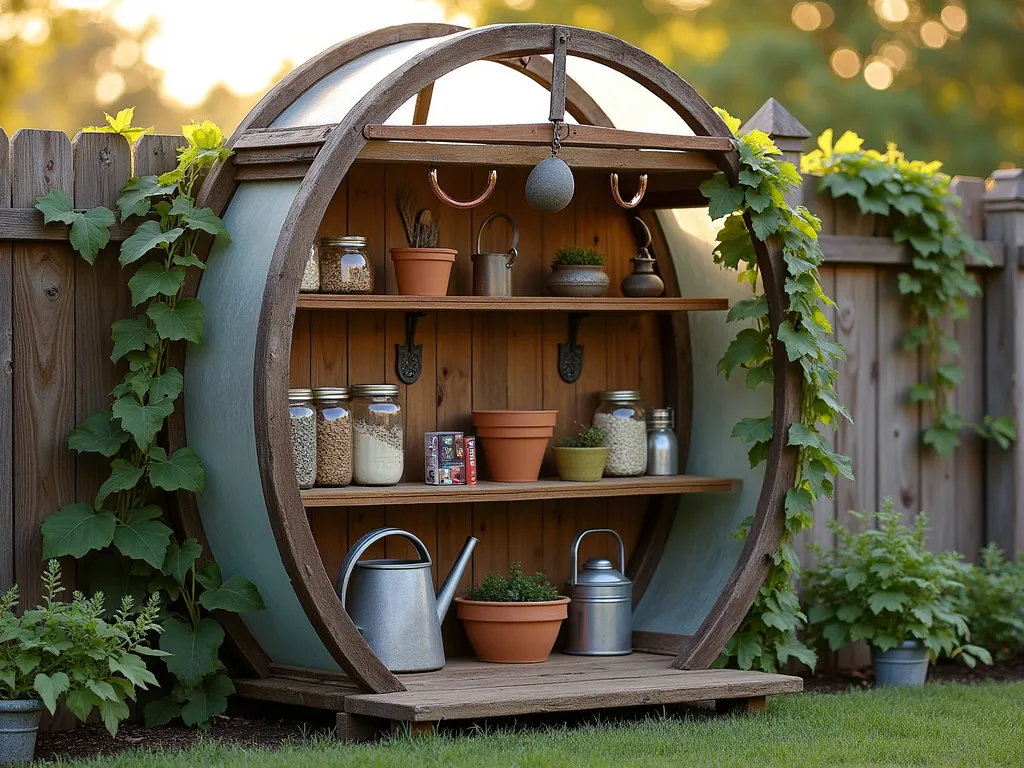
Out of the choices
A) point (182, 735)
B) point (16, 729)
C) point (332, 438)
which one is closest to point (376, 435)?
point (332, 438)

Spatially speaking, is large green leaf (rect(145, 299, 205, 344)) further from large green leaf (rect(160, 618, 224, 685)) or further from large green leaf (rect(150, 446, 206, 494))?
large green leaf (rect(160, 618, 224, 685))

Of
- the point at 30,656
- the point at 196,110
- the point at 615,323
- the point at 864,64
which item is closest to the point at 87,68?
the point at 196,110

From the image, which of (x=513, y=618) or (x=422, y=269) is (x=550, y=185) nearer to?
(x=422, y=269)

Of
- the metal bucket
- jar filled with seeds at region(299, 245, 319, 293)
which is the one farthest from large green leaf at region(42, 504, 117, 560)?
the metal bucket

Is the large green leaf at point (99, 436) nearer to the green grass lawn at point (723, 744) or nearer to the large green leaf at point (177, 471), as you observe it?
the large green leaf at point (177, 471)

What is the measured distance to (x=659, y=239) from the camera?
19.0 ft

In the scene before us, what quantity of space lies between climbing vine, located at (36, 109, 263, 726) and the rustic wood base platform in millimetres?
221

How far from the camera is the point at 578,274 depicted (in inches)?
215

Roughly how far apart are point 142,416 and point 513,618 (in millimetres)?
1382

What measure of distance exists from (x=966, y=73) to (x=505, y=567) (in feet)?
44.1

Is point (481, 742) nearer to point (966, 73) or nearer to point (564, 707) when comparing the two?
point (564, 707)

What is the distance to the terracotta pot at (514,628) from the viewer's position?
5.07 m


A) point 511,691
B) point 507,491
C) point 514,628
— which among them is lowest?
point 511,691

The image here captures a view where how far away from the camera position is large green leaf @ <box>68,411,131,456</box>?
4.49 metres
